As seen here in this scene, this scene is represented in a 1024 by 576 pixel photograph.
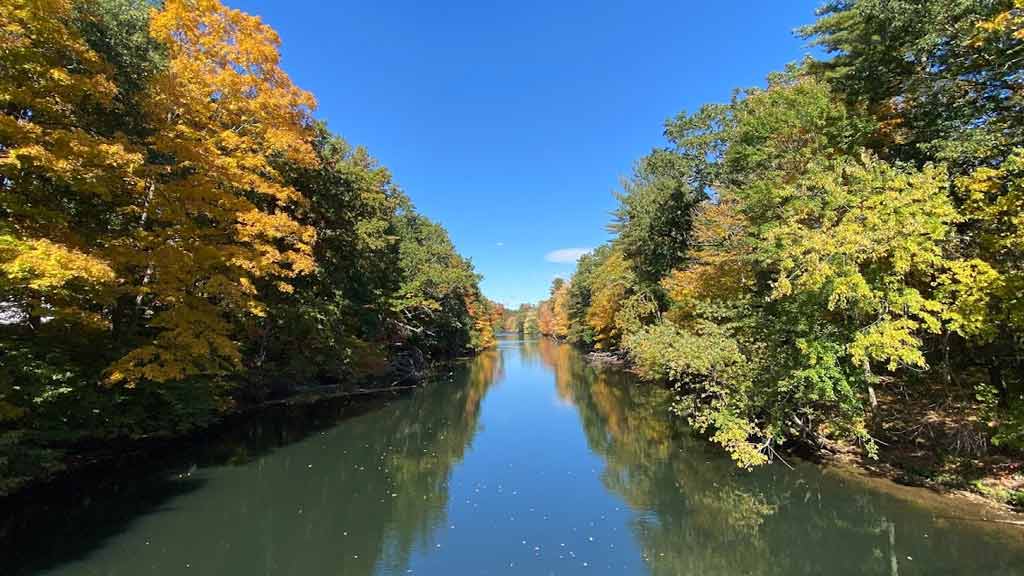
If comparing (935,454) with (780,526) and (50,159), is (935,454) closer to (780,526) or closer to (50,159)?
(780,526)

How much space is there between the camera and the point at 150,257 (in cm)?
1122

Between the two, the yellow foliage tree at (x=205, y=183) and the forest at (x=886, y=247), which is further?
the yellow foliage tree at (x=205, y=183)

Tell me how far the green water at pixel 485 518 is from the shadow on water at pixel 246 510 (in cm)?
5

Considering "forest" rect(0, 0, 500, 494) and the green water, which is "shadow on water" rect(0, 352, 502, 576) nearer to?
the green water

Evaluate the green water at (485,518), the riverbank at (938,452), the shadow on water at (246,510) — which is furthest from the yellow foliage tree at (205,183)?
the riverbank at (938,452)

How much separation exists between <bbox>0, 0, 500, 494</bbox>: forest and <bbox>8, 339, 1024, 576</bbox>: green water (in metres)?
2.09

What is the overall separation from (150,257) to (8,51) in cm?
464

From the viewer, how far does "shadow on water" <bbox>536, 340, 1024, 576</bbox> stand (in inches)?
324

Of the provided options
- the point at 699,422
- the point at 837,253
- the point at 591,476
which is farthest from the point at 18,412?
the point at 837,253

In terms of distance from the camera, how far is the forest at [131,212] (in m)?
8.63

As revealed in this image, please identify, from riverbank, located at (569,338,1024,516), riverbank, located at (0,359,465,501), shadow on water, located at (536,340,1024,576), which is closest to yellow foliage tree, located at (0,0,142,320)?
riverbank, located at (0,359,465,501)

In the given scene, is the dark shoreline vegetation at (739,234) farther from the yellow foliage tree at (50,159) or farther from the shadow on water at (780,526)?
the shadow on water at (780,526)

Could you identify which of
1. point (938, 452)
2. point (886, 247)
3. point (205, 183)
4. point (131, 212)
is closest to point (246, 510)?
point (131, 212)

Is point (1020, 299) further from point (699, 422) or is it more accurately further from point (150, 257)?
point (150, 257)
